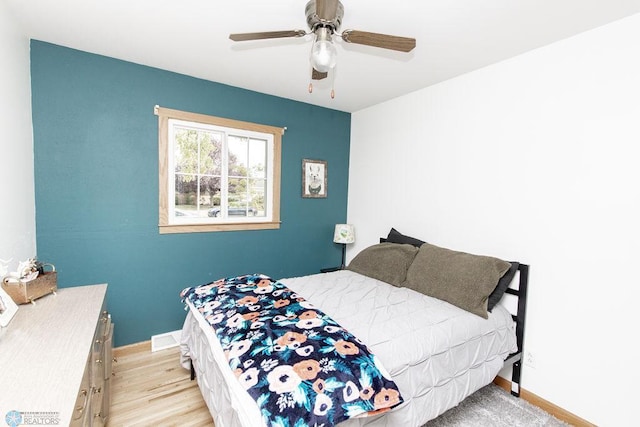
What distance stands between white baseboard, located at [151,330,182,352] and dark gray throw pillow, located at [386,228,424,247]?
7.68 ft

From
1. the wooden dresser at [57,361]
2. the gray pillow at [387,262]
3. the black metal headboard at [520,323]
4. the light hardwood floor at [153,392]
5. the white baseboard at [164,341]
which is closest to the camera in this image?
the wooden dresser at [57,361]

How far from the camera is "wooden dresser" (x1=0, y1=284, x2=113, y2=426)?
86 centimetres

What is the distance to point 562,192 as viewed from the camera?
202cm

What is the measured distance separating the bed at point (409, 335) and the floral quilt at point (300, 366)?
90mm

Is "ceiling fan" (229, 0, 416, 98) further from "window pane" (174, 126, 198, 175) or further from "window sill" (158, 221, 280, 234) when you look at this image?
"window sill" (158, 221, 280, 234)

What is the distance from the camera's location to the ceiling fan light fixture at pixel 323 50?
151 cm

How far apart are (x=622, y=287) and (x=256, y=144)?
3.18 metres

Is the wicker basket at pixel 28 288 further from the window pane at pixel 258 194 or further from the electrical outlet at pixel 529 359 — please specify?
the electrical outlet at pixel 529 359

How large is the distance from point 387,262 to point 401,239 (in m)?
0.47

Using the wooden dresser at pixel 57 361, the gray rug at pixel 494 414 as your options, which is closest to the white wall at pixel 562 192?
the gray rug at pixel 494 414

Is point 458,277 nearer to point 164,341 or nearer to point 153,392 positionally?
point 153,392

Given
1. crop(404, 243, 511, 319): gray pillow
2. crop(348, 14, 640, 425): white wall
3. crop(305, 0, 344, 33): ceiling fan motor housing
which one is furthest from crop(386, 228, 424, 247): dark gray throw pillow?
crop(305, 0, 344, 33): ceiling fan motor housing

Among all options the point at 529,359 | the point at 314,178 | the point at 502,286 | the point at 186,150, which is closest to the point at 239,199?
the point at 186,150

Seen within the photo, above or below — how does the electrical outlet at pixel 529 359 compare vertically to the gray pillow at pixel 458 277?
below
